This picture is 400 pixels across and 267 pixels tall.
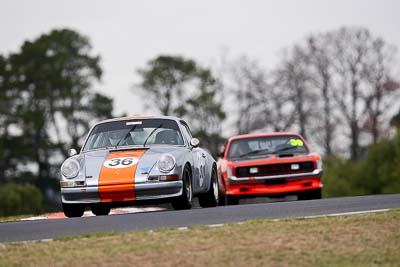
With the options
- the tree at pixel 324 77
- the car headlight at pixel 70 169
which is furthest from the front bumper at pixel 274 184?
the tree at pixel 324 77

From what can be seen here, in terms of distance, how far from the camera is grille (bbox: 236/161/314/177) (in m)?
21.8

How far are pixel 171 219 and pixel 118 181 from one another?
2781mm

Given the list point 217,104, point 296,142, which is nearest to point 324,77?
point 217,104

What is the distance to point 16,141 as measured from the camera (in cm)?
7244

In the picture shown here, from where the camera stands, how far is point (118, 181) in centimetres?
1630

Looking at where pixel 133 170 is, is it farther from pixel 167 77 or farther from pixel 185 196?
pixel 167 77

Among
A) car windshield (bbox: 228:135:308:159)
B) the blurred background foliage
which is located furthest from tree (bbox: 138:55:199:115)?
car windshield (bbox: 228:135:308:159)

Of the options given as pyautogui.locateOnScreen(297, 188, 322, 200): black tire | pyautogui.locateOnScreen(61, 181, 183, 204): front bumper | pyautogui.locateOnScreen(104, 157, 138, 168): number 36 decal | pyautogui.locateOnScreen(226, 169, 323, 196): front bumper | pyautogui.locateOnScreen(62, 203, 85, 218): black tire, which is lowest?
pyautogui.locateOnScreen(297, 188, 322, 200): black tire

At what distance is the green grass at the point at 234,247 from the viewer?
10.0 meters

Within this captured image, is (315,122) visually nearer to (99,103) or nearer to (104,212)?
(99,103)

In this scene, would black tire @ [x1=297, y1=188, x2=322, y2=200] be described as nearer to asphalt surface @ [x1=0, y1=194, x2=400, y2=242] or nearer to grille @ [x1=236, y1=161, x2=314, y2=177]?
grille @ [x1=236, y1=161, x2=314, y2=177]

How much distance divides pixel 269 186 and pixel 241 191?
0.55m

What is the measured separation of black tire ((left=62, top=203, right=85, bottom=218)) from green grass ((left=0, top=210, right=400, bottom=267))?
5063mm

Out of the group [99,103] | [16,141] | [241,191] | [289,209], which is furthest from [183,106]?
[289,209]
